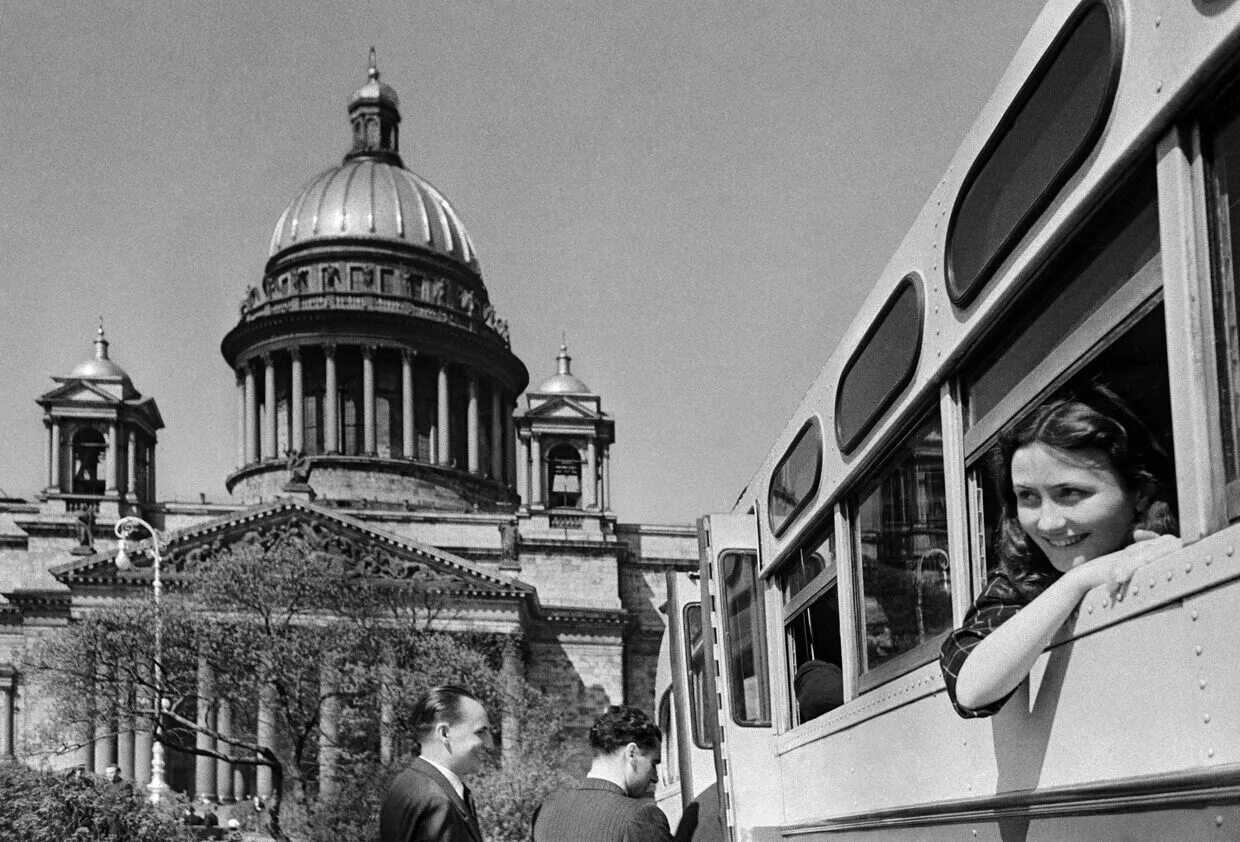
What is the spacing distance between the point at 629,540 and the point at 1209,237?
66381 mm

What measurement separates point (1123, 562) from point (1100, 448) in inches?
11.0

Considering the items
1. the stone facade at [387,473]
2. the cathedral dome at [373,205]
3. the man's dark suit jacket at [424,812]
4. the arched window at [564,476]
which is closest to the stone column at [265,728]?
the stone facade at [387,473]

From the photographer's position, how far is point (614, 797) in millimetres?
5473

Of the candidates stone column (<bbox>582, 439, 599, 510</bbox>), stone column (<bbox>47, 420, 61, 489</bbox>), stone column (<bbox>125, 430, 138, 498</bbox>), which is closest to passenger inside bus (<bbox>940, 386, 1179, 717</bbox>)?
stone column (<bbox>582, 439, 599, 510</bbox>)

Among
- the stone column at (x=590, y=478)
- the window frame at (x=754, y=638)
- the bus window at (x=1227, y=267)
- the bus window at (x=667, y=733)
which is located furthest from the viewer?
the stone column at (x=590, y=478)

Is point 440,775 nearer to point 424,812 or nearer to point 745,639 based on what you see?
point 424,812

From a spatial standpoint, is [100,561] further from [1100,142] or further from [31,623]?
[1100,142]

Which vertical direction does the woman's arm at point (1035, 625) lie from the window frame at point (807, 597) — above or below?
below

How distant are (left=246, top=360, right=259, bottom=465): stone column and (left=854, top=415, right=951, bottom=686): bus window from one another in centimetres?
7028

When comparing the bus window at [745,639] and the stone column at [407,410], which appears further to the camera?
the stone column at [407,410]

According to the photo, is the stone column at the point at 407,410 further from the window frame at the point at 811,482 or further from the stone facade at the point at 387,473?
the window frame at the point at 811,482

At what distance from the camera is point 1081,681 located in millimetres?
3375

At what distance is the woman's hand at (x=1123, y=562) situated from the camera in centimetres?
314

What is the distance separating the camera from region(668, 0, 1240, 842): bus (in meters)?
2.94
